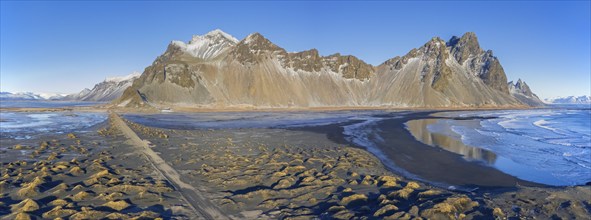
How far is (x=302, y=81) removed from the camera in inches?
6334

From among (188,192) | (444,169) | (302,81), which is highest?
(302,81)

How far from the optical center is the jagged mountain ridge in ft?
462

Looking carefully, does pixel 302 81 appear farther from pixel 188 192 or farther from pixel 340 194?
pixel 340 194

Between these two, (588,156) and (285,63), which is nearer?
(588,156)

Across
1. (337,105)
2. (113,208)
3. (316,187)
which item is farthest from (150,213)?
(337,105)

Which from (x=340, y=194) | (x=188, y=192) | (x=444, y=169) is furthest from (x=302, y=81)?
(x=340, y=194)

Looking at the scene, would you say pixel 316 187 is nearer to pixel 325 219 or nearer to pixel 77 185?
pixel 325 219

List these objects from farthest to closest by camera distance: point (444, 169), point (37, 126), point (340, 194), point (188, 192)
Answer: point (37, 126) < point (444, 169) < point (188, 192) < point (340, 194)

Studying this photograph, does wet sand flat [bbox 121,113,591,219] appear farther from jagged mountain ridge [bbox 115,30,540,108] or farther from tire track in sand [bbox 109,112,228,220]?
jagged mountain ridge [bbox 115,30,540,108]

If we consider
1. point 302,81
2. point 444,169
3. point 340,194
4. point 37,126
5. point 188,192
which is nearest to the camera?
point 340,194

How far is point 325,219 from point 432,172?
10960 mm

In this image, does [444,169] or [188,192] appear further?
[444,169]

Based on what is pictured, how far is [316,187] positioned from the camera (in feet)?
48.3

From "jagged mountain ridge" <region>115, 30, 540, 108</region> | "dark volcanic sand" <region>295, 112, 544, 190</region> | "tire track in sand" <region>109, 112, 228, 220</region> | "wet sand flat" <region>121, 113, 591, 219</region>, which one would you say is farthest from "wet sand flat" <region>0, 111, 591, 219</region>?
"jagged mountain ridge" <region>115, 30, 540, 108</region>
